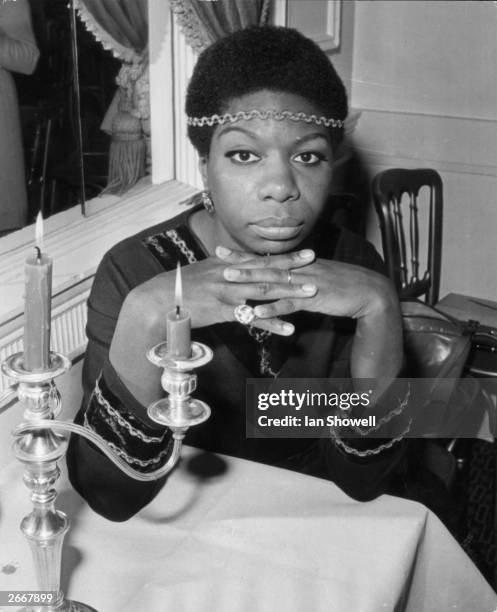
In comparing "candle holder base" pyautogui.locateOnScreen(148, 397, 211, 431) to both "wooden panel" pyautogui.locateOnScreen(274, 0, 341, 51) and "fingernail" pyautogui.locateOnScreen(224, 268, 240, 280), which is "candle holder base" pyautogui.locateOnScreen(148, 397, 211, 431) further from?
"wooden panel" pyautogui.locateOnScreen(274, 0, 341, 51)

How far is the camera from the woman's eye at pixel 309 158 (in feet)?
3.98

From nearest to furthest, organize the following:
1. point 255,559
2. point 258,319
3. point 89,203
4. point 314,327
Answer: point 255,559 < point 258,319 < point 314,327 < point 89,203

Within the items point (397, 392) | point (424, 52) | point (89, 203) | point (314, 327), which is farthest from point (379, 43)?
point (397, 392)

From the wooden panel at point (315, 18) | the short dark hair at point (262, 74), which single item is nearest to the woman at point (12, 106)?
the short dark hair at point (262, 74)

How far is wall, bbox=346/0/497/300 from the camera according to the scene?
3.25 metres

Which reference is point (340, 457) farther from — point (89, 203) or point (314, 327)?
point (89, 203)

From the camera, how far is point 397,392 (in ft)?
4.12

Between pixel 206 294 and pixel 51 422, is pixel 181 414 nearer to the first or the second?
pixel 51 422

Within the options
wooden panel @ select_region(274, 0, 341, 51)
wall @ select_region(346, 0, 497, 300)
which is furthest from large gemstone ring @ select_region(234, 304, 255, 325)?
wall @ select_region(346, 0, 497, 300)

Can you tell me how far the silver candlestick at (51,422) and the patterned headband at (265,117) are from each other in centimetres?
58

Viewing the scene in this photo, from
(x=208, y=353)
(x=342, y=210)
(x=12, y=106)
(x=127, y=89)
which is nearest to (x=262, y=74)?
(x=208, y=353)

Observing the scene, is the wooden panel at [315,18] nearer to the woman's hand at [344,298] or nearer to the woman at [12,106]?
the woman at [12,106]

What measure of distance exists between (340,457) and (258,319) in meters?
0.29

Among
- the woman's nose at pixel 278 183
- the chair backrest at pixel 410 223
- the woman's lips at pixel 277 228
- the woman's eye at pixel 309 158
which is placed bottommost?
the chair backrest at pixel 410 223
